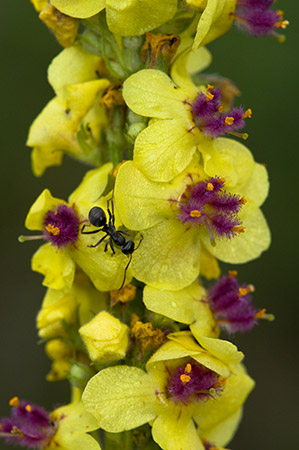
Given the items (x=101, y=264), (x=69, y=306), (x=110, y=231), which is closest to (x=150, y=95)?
(x=110, y=231)

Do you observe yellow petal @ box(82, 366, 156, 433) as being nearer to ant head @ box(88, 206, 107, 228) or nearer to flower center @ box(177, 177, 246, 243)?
ant head @ box(88, 206, 107, 228)

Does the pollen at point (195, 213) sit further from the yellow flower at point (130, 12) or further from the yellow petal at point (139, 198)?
the yellow flower at point (130, 12)

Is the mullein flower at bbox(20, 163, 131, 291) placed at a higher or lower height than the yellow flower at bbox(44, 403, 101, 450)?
higher

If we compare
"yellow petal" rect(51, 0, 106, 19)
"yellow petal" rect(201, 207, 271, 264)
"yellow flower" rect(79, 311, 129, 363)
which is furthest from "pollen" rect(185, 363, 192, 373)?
"yellow petal" rect(51, 0, 106, 19)

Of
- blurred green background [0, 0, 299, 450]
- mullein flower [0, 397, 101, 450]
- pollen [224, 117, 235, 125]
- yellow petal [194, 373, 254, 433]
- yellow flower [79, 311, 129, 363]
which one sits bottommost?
blurred green background [0, 0, 299, 450]

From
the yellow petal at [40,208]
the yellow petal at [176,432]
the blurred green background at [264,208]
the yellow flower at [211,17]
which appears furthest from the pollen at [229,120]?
the blurred green background at [264,208]

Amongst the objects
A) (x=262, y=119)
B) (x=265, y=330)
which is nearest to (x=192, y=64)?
(x=262, y=119)

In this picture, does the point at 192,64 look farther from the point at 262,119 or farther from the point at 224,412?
the point at 262,119
